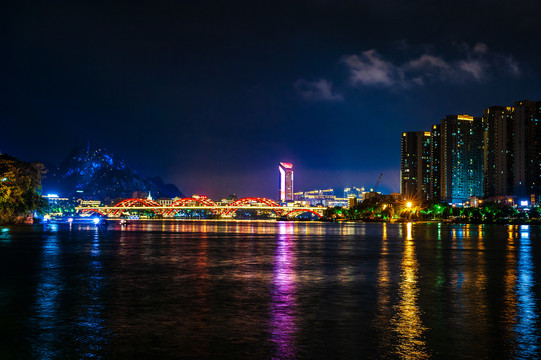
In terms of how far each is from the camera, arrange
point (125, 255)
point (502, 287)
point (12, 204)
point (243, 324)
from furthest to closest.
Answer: point (12, 204), point (125, 255), point (502, 287), point (243, 324)

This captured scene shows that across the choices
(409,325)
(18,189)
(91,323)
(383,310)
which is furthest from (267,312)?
(18,189)

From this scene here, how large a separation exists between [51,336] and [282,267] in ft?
54.0

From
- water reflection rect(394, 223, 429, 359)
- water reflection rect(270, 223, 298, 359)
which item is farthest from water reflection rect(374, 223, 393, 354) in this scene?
water reflection rect(270, 223, 298, 359)

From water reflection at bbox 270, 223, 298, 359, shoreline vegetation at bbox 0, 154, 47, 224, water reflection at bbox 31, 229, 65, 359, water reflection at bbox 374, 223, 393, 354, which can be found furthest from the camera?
shoreline vegetation at bbox 0, 154, 47, 224

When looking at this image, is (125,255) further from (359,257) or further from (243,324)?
(243,324)

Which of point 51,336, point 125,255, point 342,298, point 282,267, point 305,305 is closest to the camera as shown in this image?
point 51,336

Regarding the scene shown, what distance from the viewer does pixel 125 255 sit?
35031 mm

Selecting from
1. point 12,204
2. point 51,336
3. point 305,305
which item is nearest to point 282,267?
point 305,305

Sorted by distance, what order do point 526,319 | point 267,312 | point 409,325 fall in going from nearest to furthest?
point 409,325 → point 526,319 → point 267,312

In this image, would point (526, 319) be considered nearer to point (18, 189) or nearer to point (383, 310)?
point (383, 310)

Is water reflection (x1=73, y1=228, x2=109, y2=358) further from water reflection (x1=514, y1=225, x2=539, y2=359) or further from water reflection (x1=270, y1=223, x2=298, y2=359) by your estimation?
water reflection (x1=514, y1=225, x2=539, y2=359)

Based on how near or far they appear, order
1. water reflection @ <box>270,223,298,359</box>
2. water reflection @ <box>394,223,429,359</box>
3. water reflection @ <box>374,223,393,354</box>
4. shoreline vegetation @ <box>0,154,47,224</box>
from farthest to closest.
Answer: shoreline vegetation @ <box>0,154,47,224</box>, water reflection @ <box>374,223,393,354</box>, water reflection @ <box>270,223,298,359</box>, water reflection @ <box>394,223,429,359</box>

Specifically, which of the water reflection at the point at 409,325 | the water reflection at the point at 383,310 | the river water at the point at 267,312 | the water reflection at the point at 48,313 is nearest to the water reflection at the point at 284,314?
the river water at the point at 267,312

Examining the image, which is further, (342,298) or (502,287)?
(502,287)
